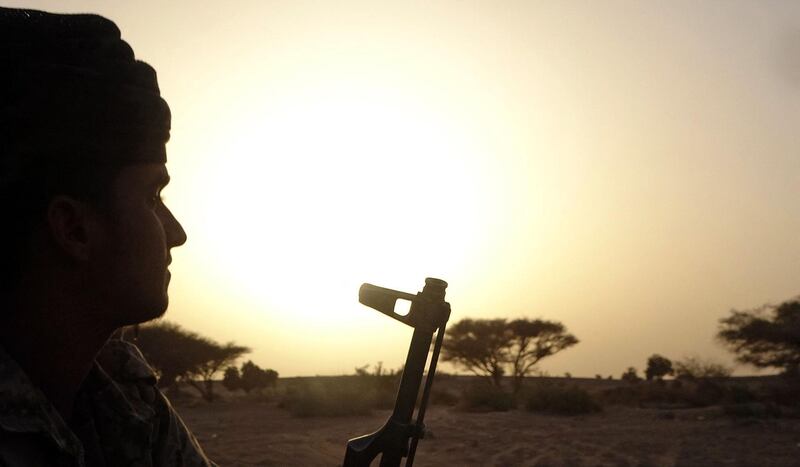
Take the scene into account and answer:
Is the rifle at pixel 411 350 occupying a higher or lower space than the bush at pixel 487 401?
higher

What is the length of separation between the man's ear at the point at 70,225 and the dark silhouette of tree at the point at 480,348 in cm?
2924

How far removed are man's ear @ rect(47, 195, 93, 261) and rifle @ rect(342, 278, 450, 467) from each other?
0.84 metres

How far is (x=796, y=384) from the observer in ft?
60.2

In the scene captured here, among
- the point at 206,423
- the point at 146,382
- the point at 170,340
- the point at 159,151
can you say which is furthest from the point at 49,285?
the point at 170,340

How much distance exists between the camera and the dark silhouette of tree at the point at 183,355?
23.7m

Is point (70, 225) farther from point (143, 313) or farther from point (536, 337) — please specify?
point (536, 337)

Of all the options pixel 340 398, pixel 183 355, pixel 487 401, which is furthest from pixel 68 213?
pixel 183 355

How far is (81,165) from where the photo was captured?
61.4 inches

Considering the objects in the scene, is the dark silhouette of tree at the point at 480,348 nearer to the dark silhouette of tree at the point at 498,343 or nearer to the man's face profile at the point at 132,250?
the dark silhouette of tree at the point at 498,343

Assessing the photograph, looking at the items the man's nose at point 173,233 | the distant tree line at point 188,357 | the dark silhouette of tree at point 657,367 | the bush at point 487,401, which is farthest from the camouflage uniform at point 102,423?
the dark silhouette of tree at point 657,367

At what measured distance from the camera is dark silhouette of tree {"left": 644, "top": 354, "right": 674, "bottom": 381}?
34.1m

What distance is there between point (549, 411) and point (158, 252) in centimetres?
1580

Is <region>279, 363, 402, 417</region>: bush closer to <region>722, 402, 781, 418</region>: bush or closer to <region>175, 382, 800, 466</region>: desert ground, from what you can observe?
<region>175, 382, 800, 466</region>: desert ground

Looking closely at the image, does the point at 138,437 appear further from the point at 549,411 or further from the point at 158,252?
the point at 549,411
